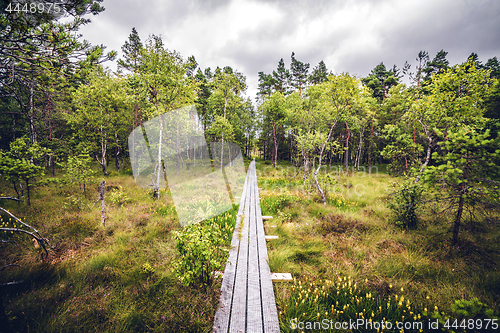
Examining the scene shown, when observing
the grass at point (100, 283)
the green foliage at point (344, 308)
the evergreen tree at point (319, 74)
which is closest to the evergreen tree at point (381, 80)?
the evergreen tree at point (319, 74)

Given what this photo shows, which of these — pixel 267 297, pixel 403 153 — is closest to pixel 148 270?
pixel 267 297

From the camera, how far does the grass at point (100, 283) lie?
10.2 feet

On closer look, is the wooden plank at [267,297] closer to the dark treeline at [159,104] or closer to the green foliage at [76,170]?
the dark treeline at [159,104]

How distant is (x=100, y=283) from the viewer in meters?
4.06

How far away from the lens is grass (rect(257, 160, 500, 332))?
387cm

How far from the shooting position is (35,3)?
10.4 feet

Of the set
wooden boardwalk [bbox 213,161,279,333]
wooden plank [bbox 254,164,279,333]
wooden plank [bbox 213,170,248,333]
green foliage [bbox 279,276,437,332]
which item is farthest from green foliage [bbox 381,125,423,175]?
wooden plank [bbox 213,170,248,333]

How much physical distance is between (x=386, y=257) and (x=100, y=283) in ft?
28.0

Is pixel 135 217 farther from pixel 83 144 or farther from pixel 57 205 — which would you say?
pixel 83 144

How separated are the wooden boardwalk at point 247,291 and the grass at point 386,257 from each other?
0.92 feet

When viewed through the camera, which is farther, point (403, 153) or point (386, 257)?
point (403, 153)

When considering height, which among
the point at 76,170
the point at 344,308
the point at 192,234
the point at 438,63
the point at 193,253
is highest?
the point at 438,63

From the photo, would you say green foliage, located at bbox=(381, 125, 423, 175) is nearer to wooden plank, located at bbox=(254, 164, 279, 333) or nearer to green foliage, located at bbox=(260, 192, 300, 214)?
green foliage, located at bbox=(260, 192, 300, 214)

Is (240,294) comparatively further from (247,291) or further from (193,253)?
(193,253)
